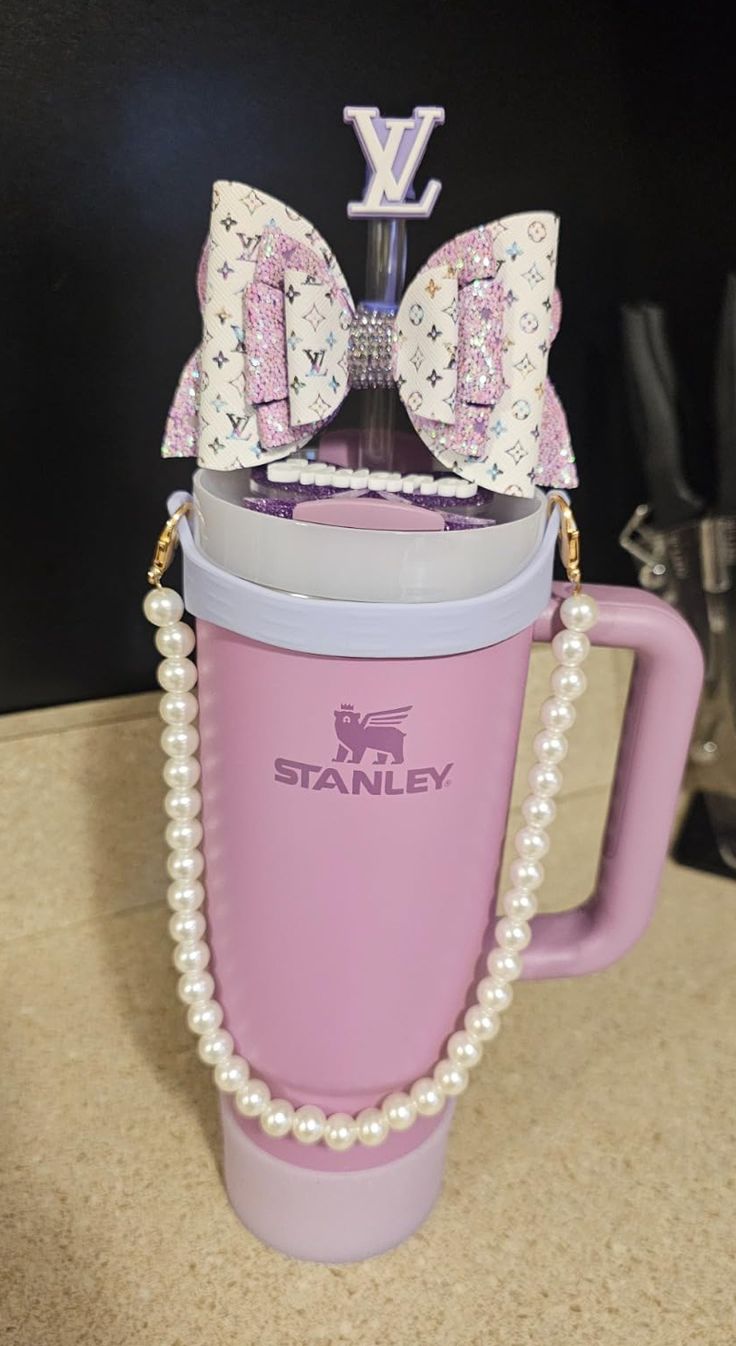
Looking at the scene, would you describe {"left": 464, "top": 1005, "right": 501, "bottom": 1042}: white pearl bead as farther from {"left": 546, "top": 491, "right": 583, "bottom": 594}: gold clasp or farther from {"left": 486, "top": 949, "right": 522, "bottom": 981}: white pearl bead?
{"left": 546, "top": 491, "right": 583, "bottom": 594}: gold clasp

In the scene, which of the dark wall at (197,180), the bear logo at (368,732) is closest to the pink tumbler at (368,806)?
the bear logo at (368,732)

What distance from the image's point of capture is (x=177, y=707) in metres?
0.43

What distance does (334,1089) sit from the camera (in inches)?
18.4

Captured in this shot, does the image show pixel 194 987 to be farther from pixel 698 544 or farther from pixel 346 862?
pixel 698 544

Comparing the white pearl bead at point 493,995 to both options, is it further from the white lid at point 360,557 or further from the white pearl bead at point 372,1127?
the white lid at point 360,557

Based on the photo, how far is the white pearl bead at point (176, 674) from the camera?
16.8 inches

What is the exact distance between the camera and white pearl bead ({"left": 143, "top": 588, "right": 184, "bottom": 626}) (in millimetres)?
418

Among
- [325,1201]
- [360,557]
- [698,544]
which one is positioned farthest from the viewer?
[698,544]

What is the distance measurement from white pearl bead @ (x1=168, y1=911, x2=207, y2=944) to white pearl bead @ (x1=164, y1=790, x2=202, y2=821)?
0.05m

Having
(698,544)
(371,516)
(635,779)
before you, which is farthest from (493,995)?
(698,544)

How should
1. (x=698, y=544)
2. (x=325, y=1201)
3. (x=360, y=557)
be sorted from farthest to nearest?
(x=698, y=544) → (x=325, y=1201) → (x=360, y=557)

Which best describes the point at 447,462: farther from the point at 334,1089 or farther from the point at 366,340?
the point at 334,1089

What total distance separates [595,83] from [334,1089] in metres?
0.59

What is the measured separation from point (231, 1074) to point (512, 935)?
0.14 metres
